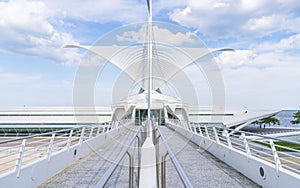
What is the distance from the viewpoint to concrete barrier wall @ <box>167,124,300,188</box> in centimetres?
374

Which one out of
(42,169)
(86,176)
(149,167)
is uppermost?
(149,167)

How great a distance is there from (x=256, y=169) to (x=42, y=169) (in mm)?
3858

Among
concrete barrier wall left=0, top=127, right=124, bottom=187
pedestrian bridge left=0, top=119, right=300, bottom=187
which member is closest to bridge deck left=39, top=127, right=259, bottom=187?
pedestrian bridge left=0, top=119, right=300, bottom=187

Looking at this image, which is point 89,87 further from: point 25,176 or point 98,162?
point 25,176

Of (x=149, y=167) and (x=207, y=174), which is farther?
(x=207, y=174)

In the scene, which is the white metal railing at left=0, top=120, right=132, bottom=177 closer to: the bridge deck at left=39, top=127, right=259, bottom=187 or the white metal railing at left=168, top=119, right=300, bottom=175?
the bridge deck at left=39, top=127, right=259, bottom=187

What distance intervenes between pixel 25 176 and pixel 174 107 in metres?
33.3

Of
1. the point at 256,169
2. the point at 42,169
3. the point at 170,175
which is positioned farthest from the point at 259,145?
the point at 42,169

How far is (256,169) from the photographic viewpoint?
483 centimetres

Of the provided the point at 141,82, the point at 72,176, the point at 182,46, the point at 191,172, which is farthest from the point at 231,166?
the point at 141,82

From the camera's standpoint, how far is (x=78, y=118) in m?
34.5

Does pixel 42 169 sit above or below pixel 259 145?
below

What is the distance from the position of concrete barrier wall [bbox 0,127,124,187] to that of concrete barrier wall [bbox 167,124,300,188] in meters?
3.83

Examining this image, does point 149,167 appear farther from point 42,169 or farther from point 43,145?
point 43,145
